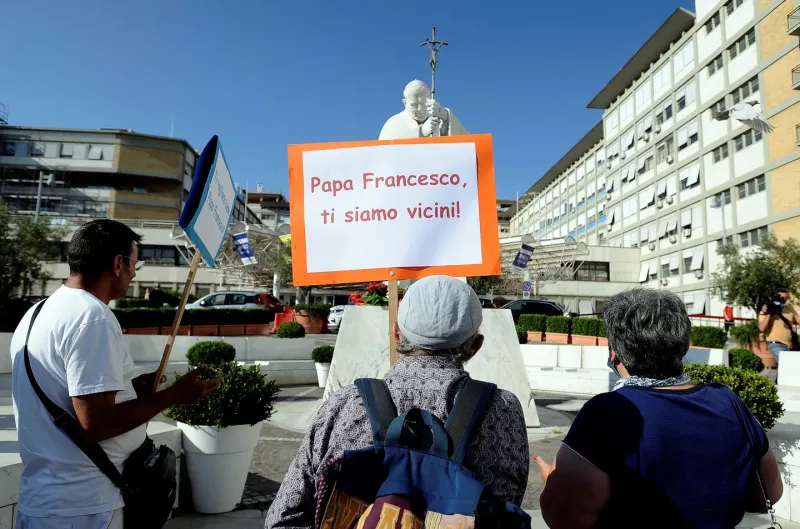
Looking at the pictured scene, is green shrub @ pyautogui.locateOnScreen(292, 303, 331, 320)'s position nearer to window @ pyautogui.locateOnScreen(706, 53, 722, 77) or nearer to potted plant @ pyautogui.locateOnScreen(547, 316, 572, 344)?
potted plant @ pyautogui.locateOnScreen(547, 316, 572, 344)

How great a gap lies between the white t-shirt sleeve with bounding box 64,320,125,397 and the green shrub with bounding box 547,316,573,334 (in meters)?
17.7

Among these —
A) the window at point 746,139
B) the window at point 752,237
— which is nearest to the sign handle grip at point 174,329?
the window at point 752,237

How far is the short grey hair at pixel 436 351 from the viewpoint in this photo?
5.31ft

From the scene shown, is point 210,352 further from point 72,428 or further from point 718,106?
point 718,106

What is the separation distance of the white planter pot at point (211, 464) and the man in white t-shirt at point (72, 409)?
169cm

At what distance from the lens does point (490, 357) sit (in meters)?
6.12

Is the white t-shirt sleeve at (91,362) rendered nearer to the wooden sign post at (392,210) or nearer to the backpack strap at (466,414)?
the backpack strap at (466,414)

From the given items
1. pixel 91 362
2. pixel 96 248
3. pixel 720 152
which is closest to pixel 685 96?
pixel 720 152

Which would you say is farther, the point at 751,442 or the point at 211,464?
the point at 211,464

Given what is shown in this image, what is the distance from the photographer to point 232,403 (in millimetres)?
3668

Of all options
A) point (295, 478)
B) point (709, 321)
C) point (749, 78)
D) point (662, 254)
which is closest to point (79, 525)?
point (295, 478)

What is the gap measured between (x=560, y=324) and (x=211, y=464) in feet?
53.8

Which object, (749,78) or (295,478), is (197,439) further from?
(749,78)

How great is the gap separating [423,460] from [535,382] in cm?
930
